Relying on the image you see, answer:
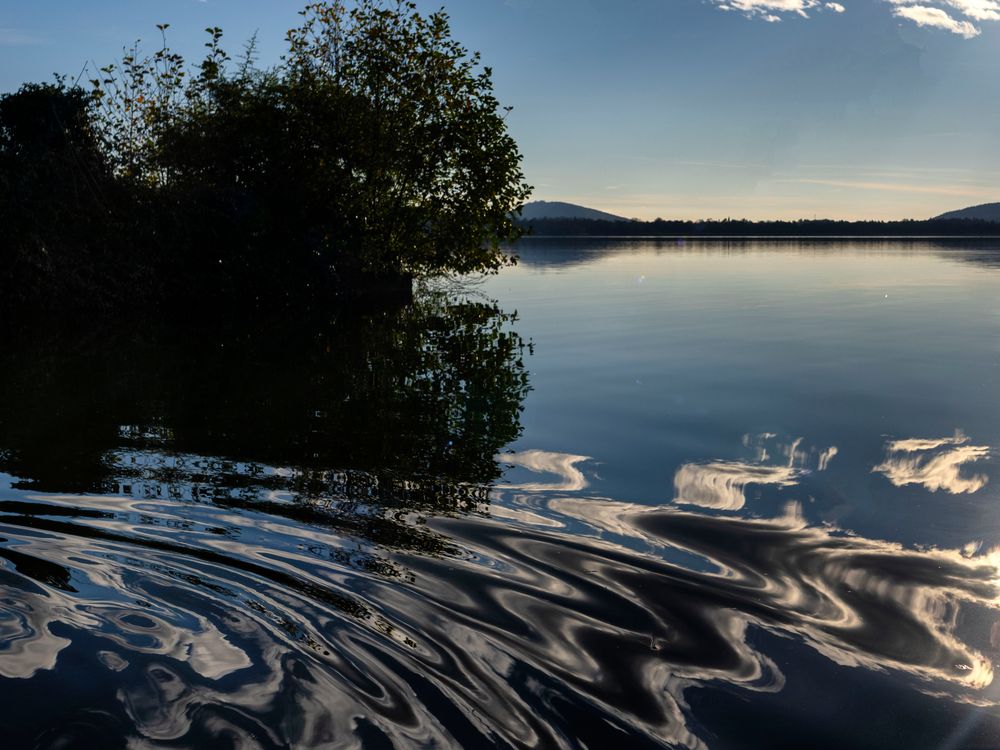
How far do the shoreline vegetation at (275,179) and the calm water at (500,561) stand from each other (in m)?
15.9

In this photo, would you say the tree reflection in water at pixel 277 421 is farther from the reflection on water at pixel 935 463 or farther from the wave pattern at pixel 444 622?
the reflection on water at pixel 935 463

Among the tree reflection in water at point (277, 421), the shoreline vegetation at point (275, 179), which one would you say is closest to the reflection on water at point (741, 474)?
the tree reflection in water at point (277, 421)

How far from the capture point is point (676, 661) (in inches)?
186

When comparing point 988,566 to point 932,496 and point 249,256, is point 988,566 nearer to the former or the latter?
point 932,496

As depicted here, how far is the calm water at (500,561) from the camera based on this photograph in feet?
13.6

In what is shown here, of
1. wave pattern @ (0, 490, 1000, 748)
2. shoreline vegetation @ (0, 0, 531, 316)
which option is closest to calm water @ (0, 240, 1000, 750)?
wave pattern @ (0, 490, 1000, 748)

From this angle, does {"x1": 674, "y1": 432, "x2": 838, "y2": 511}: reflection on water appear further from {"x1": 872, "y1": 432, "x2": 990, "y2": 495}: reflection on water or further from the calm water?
{"x1": 872, "y1": 432, "x2": 990, "y2": 495}: reflection on water

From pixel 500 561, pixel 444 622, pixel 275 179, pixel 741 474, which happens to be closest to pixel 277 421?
pixel 500 561

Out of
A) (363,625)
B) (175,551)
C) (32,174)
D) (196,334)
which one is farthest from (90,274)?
(363,625)

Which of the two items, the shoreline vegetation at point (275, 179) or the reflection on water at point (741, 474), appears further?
the shoreline vegetation at point (275, 179)

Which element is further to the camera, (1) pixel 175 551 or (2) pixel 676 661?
(1) pixel 175 551

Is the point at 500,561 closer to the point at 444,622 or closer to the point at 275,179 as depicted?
the point at 444,622

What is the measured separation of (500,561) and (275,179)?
2977cm

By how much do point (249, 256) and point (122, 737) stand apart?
93.4 ft
